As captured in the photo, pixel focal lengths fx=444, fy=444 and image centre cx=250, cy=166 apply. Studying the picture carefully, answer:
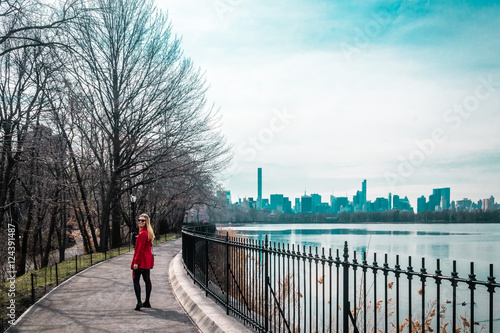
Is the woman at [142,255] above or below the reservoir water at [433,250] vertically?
above

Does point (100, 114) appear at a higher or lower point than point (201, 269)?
higher

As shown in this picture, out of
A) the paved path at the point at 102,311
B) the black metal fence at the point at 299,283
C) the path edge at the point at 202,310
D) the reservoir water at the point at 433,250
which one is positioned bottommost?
the reservoir water at the point at 433,250

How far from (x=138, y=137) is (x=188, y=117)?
3.13m

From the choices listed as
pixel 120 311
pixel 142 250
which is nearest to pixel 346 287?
pixel 142 250

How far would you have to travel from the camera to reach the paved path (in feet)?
25.8

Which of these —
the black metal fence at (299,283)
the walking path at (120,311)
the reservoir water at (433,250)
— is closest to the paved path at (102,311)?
the walking path at (120,311)

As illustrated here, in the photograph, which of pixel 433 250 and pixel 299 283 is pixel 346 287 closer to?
pixel 299 283

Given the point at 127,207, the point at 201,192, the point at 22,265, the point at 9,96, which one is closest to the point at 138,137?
the point at 9,96

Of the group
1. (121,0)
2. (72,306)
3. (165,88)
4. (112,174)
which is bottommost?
(72,306)

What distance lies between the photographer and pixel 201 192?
1636 inches

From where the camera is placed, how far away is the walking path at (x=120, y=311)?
305 inches

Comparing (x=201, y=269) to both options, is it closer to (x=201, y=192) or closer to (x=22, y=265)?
(x=22, y=265)

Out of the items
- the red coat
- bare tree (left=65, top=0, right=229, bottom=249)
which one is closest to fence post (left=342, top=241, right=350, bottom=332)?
the red coat

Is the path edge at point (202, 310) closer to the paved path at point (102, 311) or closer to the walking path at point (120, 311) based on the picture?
the walking path at point (120, 311)
